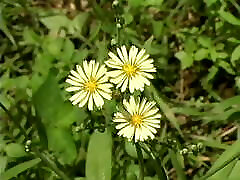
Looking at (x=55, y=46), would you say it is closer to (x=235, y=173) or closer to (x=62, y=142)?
(x=62, y=142)

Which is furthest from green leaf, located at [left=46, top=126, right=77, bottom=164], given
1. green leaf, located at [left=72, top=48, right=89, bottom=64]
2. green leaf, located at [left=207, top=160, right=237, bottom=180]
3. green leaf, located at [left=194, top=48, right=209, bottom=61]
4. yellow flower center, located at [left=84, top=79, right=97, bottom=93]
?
green leaf, located at [left=194, top=48, right=209, bottom=61]

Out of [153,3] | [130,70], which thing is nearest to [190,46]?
[153,3]

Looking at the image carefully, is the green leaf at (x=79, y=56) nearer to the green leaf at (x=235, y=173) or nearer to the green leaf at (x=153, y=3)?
the green leaf at (x=153, y=3)

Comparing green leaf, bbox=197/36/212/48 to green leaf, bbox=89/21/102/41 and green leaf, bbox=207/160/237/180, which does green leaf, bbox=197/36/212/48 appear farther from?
green leaf, bbox=207/160/237/180

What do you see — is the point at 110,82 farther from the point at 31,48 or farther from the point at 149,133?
the point at 31,48

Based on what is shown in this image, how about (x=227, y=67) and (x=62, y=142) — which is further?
(x=227, y=67)

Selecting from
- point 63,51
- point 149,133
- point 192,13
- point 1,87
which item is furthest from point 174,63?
point 149,133

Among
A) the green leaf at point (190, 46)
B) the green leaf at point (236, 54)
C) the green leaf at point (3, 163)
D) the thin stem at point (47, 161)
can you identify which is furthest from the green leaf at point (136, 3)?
the green leaf at point (3, 163)
